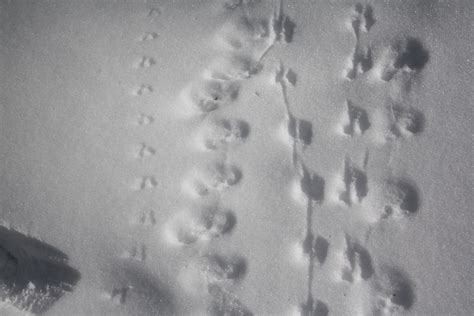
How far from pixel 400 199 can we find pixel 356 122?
0.18 m

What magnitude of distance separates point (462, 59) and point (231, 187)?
545mm

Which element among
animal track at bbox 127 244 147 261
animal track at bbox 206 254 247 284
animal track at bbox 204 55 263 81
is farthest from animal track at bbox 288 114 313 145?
animal track at bbox 127 244 147 261

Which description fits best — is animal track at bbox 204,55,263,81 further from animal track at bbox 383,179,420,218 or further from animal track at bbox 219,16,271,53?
animal track at bbox 383,179,420,218

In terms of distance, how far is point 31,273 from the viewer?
77 cm

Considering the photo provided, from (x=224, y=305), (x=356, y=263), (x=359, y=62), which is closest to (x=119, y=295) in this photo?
(x=224, y=305)

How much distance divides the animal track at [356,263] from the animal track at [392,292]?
2 centimetres

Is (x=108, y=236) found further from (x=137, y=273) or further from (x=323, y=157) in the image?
(x=323, y=157)

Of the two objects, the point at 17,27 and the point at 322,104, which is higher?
the point at 17,27

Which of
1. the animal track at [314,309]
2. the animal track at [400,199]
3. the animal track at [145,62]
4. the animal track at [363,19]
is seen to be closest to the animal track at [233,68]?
the animal track at [145,62]

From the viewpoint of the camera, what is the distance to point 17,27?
87 centimetres

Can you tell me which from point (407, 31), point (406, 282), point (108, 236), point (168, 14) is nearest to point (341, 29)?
point (407, 31)

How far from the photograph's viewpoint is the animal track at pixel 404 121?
819 mm

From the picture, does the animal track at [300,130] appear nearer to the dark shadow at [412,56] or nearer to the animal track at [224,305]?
the dark shadow at [412,56]

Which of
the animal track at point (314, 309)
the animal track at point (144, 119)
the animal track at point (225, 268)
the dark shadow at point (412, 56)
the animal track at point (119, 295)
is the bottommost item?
the animal track at point (314, 309)
